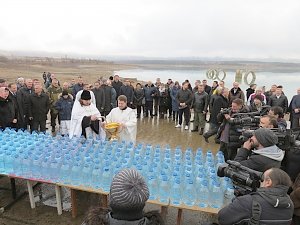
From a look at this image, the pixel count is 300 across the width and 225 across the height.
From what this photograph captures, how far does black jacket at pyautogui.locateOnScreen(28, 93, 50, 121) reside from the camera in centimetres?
647

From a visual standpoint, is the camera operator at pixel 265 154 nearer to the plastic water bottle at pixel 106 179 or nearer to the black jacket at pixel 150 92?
the plastic water bottle at pixel 106 179

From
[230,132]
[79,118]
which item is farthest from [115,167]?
[230,132]

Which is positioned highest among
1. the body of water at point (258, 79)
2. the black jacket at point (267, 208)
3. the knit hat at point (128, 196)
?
the knit hat at point (128, 196)

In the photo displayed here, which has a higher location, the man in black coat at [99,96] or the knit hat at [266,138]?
the knit hat at [266,138]

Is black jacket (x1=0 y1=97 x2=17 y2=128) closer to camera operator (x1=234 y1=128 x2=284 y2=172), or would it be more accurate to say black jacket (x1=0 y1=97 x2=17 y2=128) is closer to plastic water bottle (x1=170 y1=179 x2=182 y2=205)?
plastic water bottle (x1=170 y1=179 x2=182 y2=205)

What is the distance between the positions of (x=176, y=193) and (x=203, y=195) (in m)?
0.30

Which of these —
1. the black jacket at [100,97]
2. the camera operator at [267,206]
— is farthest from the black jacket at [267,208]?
the black jacket at [100,97]

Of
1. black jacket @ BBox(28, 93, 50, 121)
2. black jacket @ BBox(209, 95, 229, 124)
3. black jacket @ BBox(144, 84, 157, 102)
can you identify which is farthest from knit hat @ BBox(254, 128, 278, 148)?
black jacket @ BBox(144, 84, 157, 102)

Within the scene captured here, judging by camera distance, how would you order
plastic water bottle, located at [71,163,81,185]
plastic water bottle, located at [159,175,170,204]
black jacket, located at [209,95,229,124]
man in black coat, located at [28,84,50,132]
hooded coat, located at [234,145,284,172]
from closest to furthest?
hooded coat, located at [234,145,284,172] → plastic water bottle, located at [159,175,170,204] → plastic water bottle, located at [71,163,81,185] → man in black coat, located at [28,84,50,132] → black jacket, located at [209,95,229,124]

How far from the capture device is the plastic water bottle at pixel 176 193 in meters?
2.97

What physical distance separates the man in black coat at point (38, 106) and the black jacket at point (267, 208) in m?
5.67

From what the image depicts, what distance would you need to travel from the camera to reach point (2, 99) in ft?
18.2

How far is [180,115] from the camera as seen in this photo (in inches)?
347

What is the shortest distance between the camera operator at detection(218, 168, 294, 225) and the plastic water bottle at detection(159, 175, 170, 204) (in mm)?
1057
